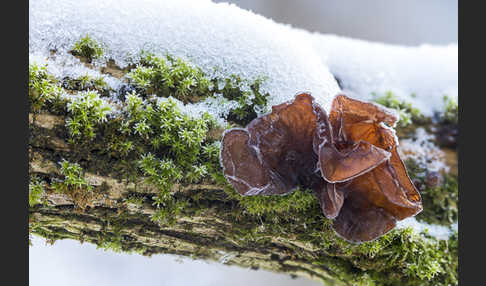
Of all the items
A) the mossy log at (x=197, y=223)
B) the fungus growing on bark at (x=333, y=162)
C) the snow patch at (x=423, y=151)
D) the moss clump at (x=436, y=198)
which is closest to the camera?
the fungus growing on bark at (x=333, y=162)

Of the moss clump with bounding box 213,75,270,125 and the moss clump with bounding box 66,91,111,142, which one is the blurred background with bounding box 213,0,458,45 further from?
the moss clump with bounding box 66,91,111,142

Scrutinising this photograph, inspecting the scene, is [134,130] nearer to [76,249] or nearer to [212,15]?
[212,15]

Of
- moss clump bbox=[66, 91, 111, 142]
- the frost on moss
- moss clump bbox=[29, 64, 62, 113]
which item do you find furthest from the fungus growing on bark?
moss clump bbox=[29, 64, 62, 113]

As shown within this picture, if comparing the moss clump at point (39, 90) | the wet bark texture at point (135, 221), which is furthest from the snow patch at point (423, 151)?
the moss clump at point (39, 90)

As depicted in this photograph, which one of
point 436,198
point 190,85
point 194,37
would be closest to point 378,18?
point 436,198

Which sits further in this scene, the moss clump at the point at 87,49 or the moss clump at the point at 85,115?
the moss clump at the point at 87,49

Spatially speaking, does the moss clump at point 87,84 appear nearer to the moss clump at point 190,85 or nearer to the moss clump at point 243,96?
the moss clump at point 190,85

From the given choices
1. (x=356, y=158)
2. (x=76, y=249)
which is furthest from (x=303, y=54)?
(x=76, y=249)
